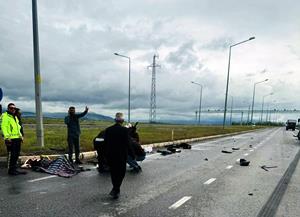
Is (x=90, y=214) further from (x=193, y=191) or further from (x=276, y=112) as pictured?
(x=276, y=112)

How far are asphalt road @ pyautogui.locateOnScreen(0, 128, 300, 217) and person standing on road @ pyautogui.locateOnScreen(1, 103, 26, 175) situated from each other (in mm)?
336

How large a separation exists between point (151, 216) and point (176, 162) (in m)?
8.20

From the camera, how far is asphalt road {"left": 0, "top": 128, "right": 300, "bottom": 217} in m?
6.91

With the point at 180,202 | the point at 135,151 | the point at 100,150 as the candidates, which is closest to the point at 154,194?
the point at 180,202

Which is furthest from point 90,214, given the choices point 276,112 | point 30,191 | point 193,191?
point 276,112

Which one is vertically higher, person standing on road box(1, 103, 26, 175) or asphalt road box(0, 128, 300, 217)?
person standing on road box(1, 103, 26, 175)

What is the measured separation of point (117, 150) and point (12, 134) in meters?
4.15

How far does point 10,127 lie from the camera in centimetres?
1071

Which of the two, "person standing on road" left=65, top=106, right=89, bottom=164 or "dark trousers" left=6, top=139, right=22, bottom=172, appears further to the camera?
"person standing on road" left=65, top=106, right=89, bottom=164

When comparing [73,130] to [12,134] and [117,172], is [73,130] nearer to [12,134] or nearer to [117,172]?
[12,134]

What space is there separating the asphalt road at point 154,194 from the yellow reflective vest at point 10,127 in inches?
41.4

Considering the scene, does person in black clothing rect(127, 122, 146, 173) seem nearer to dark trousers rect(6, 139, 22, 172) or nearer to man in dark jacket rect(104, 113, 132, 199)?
dark trousers rect(6, 139, 22, 172)

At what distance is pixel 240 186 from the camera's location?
31.9 ft

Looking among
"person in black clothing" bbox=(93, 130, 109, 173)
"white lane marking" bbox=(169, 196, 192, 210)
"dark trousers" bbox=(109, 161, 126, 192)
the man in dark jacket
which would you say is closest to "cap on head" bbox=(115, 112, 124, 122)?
the man in dark jacket
